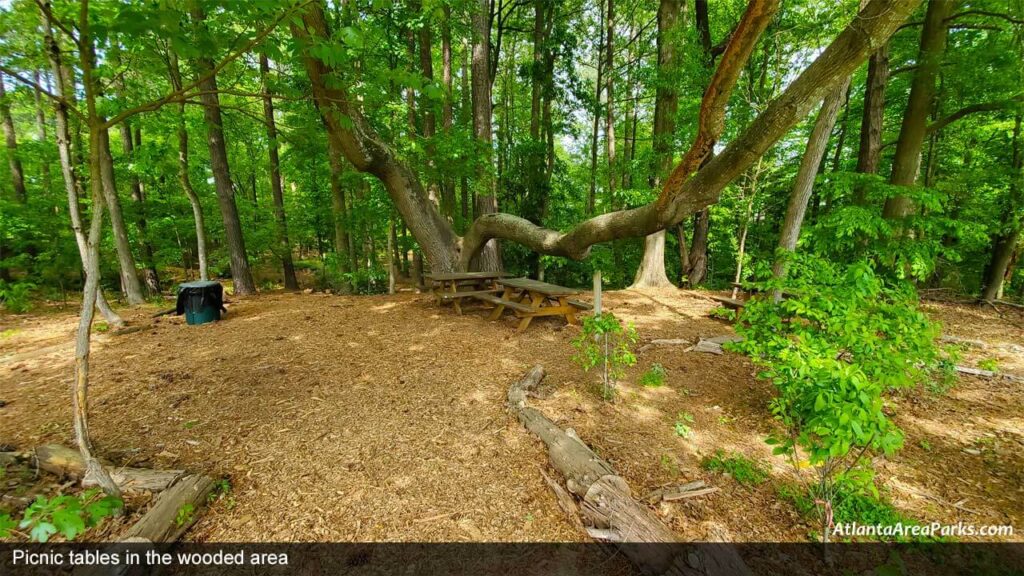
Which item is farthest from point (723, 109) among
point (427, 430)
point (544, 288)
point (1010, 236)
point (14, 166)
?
point (14, 166)

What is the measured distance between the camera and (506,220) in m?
5.76

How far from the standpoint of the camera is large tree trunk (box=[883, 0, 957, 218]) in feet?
20.2

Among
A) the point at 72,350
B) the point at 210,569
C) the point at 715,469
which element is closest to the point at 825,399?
the point at 715,469

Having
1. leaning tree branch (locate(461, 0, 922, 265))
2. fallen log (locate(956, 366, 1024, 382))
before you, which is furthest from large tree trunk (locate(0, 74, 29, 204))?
fallen log (locate(956, 366, 1024, 382))

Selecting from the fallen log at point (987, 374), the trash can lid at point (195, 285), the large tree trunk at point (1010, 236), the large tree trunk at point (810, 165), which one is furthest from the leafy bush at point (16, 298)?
the large tree trunk at point (1010, 236)

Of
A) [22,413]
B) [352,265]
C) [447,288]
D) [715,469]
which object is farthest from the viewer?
[352,265]

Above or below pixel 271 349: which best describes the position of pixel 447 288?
above

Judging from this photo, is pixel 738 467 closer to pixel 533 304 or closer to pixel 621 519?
pixel 621 519

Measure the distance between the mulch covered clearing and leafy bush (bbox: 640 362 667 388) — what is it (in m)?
0.11

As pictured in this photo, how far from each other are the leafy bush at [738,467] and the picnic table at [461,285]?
4.18 metres

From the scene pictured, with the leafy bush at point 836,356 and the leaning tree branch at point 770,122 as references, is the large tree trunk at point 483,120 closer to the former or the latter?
the leaning tree branch at point 770,122

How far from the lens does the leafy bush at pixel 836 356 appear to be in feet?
5.63

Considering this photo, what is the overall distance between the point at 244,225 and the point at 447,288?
342 inches

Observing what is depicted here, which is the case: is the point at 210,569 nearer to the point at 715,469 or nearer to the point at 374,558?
the point at 374,558
